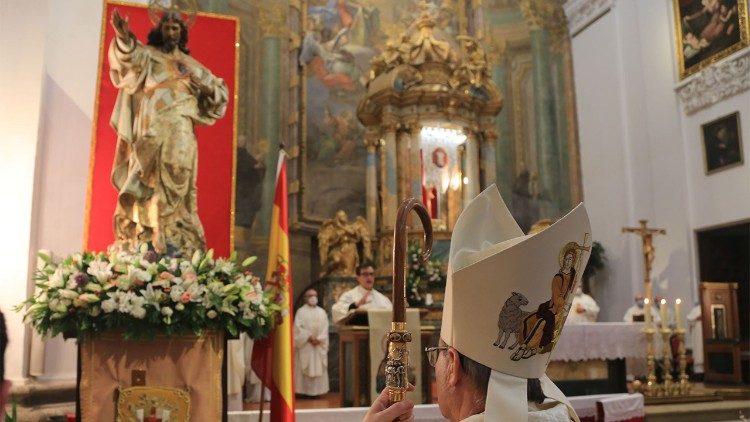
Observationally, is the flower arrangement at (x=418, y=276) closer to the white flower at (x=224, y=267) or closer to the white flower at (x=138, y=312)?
the white flower at (x=224, y=267)

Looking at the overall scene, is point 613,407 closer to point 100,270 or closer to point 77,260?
point 100,270

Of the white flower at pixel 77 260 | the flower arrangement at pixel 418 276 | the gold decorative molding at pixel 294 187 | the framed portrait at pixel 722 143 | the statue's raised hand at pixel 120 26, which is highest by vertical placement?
the framed portrait at pixel 722 143

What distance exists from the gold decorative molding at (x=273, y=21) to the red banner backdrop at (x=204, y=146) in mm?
5623

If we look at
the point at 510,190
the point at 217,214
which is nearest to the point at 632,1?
the point at 510,190

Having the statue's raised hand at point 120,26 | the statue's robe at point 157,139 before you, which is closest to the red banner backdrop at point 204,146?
the statue's robe at point 157,139

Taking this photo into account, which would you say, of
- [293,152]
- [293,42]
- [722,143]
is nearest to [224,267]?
[293,152]

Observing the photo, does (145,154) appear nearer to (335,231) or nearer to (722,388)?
(335,231)

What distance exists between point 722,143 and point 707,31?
211 cm

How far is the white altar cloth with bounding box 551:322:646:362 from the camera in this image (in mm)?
8305

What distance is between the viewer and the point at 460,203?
12891 mm

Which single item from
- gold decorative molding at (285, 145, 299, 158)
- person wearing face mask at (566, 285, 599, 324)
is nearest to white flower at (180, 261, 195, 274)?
person wearing face mask at (566, 285, 599, 324)

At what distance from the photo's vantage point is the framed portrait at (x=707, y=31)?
11992mm

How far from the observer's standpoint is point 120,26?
5.65 meters

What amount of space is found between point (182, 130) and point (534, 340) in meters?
4.99
